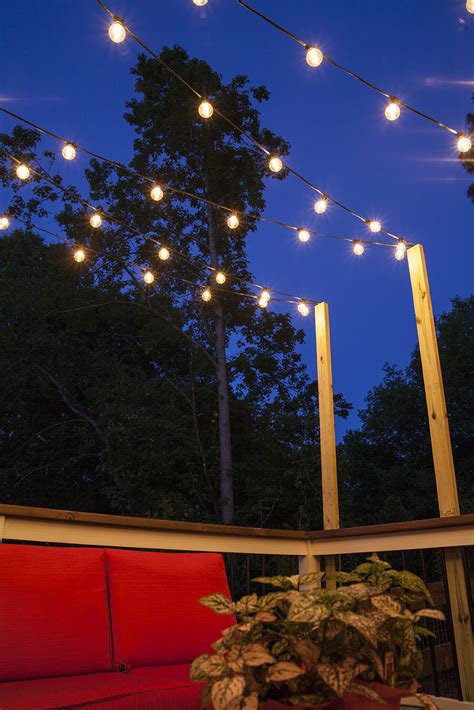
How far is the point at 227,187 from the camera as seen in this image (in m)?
11.2

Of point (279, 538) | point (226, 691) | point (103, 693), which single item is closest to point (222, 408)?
point (279, 538)

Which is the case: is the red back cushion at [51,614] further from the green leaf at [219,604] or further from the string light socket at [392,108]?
the string light socket at [392,108]

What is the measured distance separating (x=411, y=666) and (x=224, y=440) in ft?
27.6

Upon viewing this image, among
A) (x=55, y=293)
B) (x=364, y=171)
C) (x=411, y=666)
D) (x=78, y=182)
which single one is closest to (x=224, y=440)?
(x=55, y=293)

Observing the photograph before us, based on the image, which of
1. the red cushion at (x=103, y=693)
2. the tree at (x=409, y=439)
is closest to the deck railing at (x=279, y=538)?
the red cushion at (x=103, y=693)

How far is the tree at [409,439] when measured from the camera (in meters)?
12.7

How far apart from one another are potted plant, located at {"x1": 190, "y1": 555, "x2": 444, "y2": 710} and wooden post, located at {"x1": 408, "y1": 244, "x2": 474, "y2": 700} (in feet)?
5.25

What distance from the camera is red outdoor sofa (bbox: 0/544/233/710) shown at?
5.64ft

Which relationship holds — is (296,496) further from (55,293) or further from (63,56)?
(63,56)

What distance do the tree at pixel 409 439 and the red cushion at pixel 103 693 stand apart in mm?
10524

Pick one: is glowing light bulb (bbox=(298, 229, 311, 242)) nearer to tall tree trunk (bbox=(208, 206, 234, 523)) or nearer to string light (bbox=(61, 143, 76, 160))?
string light (bbox=(61, 143, 76, 160))

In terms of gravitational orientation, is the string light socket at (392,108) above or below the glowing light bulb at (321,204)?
below

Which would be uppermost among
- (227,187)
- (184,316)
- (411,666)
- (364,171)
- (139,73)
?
(364,171)

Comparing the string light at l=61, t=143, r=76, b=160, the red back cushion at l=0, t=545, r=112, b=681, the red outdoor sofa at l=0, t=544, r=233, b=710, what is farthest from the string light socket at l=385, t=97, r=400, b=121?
the red back cushion at l=0, t=545, r=112, b=681
